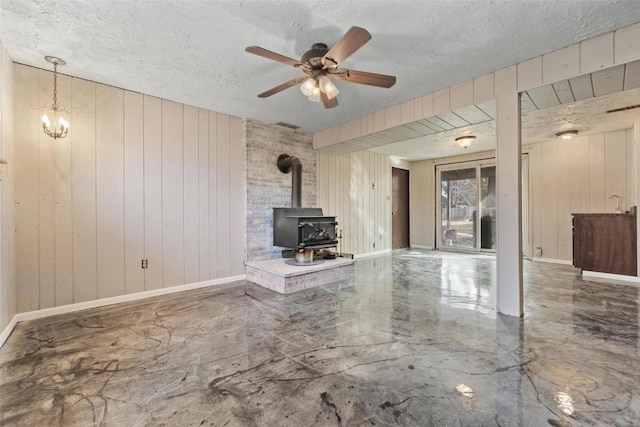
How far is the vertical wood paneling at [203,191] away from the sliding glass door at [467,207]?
6223 millimetres

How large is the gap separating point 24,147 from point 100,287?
5.52 feet

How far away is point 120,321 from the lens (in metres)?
2.75

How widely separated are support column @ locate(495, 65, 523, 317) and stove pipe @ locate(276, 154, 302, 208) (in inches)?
118

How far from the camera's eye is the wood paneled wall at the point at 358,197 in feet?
19.3

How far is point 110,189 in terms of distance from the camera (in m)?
3.32

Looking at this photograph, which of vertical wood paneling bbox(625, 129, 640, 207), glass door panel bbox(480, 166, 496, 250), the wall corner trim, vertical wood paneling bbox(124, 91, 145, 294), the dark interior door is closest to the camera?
vertical wood paneling bbox(124, 91, 145, 294)

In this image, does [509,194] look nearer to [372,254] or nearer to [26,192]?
[372,254]

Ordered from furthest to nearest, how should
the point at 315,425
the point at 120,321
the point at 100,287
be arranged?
the point at 100,287, the point at 120,321, the point at 315,425

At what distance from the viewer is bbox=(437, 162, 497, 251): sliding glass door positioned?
6.87 metres

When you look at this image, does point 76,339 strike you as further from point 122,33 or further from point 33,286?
point 122,33

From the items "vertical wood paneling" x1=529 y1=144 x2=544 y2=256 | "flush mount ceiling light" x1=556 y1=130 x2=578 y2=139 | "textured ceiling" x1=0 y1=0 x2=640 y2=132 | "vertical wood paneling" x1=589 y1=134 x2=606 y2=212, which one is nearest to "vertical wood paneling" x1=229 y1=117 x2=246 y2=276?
"textured ceiling" x1=0 y1=0 x2=640 y2=132

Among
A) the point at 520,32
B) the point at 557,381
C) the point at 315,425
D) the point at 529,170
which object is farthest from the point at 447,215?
the point at 315,425

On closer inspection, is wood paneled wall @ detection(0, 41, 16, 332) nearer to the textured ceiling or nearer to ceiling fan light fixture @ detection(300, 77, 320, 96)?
the textured ceiling

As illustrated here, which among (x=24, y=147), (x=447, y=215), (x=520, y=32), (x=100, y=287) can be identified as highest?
(x=520, y=32)
